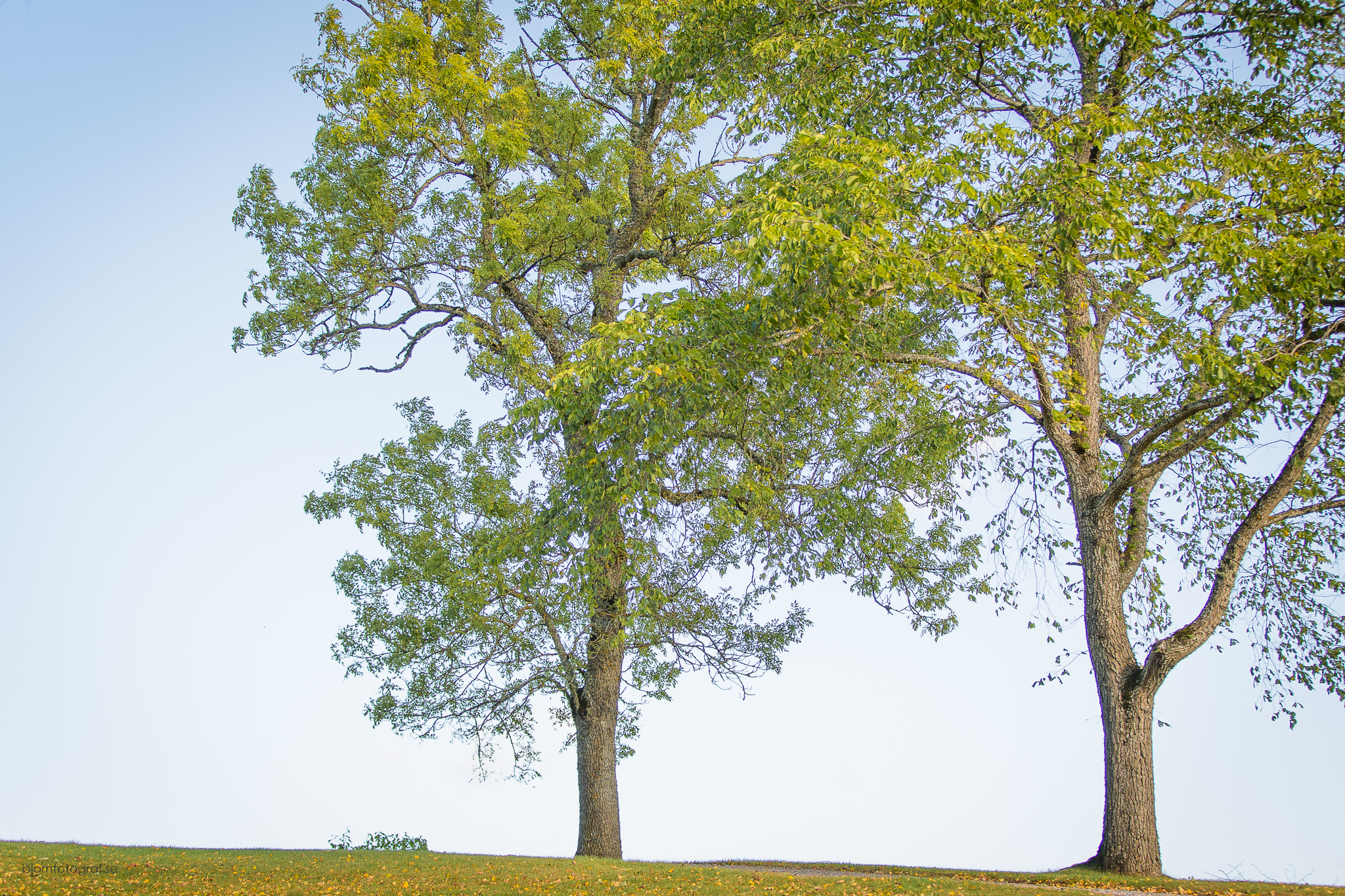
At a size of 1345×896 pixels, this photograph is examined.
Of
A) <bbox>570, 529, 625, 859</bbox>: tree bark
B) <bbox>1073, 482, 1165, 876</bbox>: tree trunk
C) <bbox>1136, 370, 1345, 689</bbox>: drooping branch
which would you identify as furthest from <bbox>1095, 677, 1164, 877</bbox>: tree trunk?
<bbox>570, 529, 625, 859</bbox>: tree bark

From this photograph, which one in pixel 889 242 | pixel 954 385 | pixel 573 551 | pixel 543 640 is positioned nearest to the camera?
pixel 889 242

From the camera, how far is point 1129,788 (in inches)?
426

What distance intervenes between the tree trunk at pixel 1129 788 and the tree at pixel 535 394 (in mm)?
4008

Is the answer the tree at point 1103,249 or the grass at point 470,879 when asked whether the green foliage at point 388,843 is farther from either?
the tree at point 1103,249

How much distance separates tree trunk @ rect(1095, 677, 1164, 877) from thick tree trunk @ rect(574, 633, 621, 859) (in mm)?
6547

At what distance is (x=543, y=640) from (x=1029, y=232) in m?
9.45

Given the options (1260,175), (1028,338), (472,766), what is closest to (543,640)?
(472,766)

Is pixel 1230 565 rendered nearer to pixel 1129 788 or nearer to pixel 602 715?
pixel 1129 788

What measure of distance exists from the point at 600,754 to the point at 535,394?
561 cm

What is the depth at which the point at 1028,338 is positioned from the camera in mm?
11367

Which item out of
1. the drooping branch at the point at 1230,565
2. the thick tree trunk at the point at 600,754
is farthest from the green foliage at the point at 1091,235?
the thick tree trunk at the point at 600,754

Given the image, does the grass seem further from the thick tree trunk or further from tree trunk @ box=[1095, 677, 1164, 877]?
the thick tree trunk

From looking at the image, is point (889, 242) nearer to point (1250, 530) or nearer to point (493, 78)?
point (1250, 530)

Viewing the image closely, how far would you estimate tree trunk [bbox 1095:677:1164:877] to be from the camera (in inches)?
421
